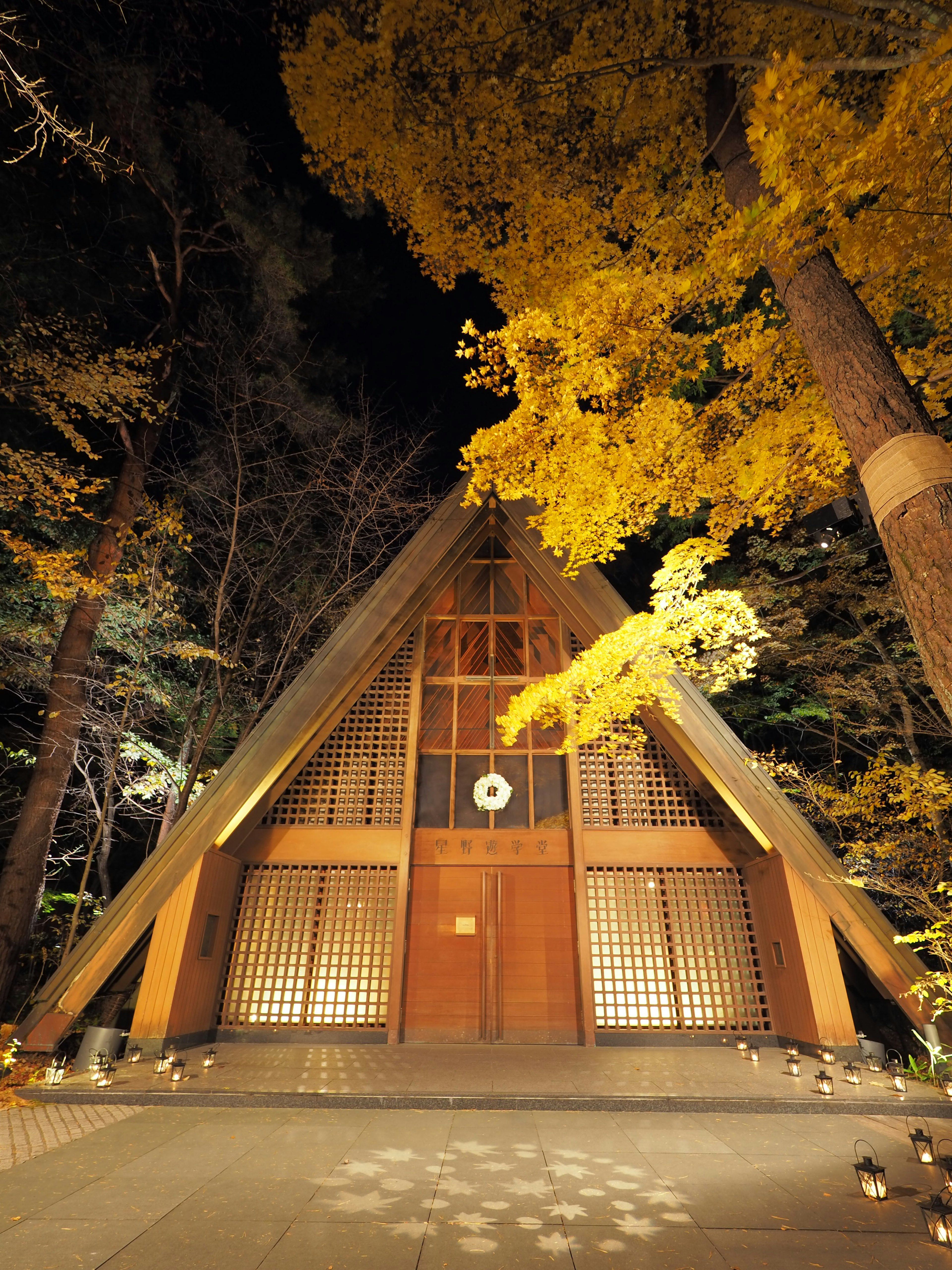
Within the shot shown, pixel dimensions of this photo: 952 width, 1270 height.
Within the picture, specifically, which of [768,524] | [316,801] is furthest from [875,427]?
[316,801]

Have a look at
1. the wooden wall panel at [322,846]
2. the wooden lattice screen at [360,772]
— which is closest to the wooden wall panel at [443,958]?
the wooden wall panel at [322,846]

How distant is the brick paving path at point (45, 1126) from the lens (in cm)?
390

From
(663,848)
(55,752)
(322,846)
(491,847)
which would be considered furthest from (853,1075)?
(55,752)

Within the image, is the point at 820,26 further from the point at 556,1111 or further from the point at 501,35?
the point at 556,1111

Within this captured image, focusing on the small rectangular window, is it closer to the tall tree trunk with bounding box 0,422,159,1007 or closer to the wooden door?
the wooden door

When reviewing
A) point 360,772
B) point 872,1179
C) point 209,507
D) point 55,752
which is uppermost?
point 209,507

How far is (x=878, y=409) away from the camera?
3170mm

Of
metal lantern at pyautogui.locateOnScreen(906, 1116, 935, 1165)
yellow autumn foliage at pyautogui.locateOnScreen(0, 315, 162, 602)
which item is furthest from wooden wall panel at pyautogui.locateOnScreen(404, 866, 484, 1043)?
yellow autumn foliage at pyautogui.locateOnScreen(0, 315, 162, 602)

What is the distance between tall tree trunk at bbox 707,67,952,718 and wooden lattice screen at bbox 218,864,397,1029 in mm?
6594

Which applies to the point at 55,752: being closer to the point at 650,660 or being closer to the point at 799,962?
the point at 650,660

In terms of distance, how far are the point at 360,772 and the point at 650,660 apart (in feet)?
13.4

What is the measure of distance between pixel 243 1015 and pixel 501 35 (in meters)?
10.3

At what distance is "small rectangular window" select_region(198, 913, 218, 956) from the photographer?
6.73 meters

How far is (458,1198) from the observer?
3240mm
